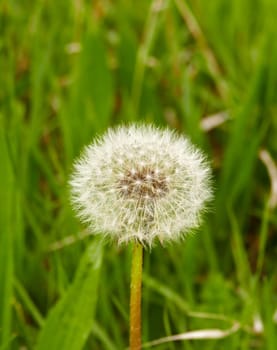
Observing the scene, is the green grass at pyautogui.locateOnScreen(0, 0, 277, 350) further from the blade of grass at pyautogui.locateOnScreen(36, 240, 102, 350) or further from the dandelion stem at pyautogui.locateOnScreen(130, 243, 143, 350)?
the dandelion stem at pyautogui.locateOnScreen(130, 243, 143, 350)

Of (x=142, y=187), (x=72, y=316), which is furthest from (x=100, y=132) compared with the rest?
(x=142, y=187)

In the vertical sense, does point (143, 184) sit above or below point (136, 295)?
above

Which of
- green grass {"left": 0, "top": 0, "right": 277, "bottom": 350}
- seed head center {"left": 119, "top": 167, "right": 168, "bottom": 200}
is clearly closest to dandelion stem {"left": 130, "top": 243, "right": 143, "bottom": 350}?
seed head center {"left": 119, "top": 167, "right": 168, "bottom": 200}

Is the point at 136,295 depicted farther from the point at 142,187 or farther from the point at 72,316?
the point at 72,316

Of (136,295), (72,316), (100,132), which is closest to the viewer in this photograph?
(136,295)

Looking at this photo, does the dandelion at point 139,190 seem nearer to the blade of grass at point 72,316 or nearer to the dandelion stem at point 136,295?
the dandelion stem at point 136,295

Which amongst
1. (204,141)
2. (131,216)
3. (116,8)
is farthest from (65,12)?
(131,216)

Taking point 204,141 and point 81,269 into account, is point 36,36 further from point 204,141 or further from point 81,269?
point 81,269

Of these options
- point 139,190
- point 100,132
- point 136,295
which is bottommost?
point 136,295
